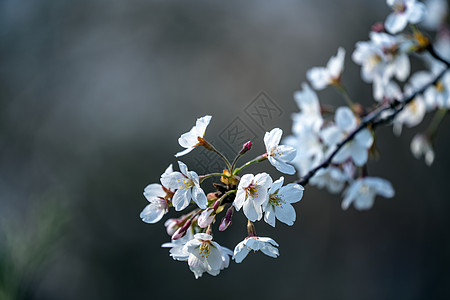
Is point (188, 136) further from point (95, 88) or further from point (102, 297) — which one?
point (95, 88)

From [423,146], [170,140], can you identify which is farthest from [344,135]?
[170,140]

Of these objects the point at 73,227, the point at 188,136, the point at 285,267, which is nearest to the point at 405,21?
the point at 188,136

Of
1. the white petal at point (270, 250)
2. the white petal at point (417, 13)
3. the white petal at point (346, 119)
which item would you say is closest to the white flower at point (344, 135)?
the white petal at point (346, 119)

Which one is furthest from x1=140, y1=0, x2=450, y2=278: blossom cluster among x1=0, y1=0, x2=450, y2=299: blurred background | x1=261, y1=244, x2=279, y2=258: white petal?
x1=0, y1=0, x2=450, y2=299: blurred background

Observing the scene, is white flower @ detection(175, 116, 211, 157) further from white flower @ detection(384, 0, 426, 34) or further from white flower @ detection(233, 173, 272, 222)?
white flower @ detection(384, 0, 426, 34)

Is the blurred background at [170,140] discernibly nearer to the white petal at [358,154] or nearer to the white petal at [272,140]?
the white petal at [358,154]

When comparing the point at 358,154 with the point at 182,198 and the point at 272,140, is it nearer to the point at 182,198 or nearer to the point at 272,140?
the point at 272,140
